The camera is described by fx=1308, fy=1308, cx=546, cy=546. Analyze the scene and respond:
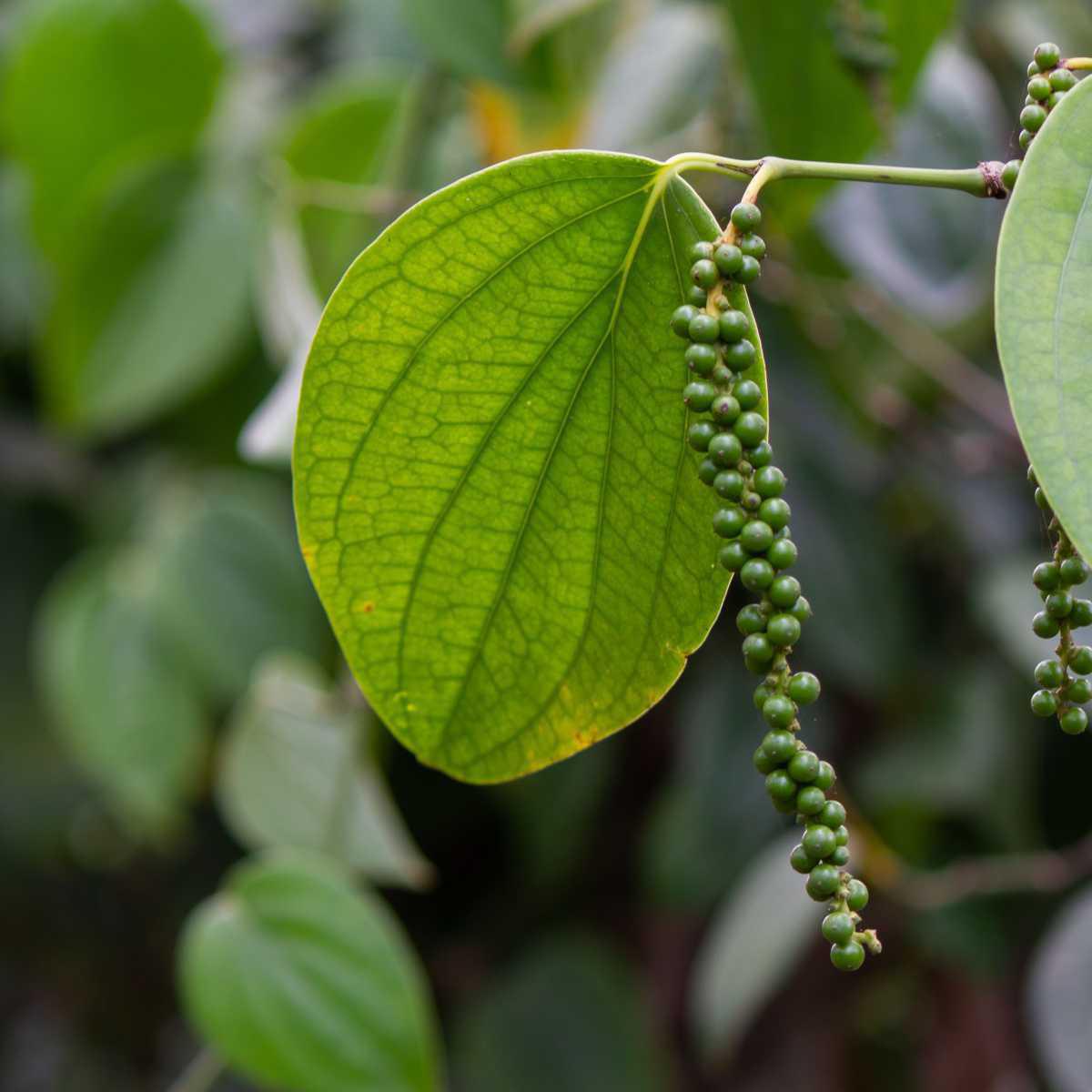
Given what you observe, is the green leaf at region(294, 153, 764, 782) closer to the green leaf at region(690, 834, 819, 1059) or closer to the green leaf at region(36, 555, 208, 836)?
the green leaf at region(690, 834, 819, 1059)

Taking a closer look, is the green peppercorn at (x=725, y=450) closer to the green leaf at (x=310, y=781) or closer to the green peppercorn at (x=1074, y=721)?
the green peppercorn at (x=1074, y=721)

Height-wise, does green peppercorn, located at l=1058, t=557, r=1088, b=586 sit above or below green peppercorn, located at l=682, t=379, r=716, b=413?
below

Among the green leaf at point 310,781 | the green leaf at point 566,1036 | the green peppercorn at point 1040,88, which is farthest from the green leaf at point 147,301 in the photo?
the green peppercorn at point 1040,88

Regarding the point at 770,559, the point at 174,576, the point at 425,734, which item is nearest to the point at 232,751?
the point at 174,576

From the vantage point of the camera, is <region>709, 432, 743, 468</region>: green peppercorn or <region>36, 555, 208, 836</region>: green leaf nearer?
<region>709, 432, 743, 468</region>: green peppercorn

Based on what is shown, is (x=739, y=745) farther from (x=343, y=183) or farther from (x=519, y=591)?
(x=519, y=591)

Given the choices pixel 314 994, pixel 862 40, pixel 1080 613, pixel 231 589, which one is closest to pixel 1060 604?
pixel 1080 613

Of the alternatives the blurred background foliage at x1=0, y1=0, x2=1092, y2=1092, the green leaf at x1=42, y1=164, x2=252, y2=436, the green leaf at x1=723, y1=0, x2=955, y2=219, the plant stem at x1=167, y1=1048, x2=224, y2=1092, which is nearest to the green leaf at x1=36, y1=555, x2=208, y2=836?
the blurred background foliage at x1=0, y1=0, x2=1092, y2=1092

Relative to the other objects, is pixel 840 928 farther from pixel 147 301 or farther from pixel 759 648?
pixel 147 301
